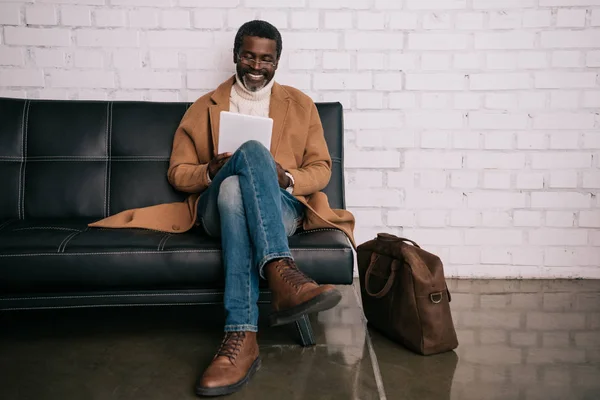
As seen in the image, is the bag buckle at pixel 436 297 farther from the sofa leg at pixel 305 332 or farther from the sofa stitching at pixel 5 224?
the sofa stitching at pixel 5 224

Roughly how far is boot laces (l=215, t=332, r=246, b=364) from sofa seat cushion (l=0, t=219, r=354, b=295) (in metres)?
0.20

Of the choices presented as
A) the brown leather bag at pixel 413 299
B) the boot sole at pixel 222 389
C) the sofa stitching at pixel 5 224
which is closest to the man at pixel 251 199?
the boot sole at pixel 222 389

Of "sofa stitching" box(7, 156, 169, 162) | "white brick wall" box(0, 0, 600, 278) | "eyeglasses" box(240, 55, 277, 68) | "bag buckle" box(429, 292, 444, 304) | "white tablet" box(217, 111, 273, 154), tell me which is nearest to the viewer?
"bag buckle" box(429, 292, 444, 304)

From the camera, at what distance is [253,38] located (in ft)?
6.88

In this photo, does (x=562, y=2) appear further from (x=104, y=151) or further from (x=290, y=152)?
(x=104, y=151)

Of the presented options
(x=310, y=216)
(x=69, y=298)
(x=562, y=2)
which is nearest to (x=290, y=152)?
(x=310, y=216)

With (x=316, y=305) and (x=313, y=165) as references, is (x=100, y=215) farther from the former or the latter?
(x=316, y=305)

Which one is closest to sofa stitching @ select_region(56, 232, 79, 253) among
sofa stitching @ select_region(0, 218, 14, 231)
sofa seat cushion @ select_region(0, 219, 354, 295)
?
sofa seat cushion @ select_region(0, 219, 354, 295)

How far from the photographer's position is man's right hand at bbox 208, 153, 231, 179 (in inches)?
74.4

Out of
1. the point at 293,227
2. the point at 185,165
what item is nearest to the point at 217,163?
the point at 185,165

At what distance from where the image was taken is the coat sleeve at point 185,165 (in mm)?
2029

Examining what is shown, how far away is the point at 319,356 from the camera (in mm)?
1787

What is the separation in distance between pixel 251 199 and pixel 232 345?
17.1 inches

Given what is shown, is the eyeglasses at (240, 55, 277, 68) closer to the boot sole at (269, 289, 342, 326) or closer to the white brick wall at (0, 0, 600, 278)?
the white brick wall at (0, 0, 600, 278)
